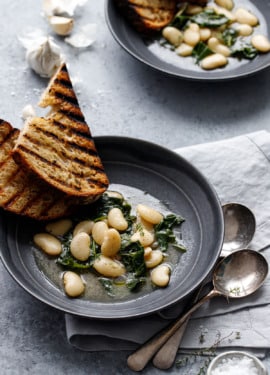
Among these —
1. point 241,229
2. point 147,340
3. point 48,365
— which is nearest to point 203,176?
point 241,229

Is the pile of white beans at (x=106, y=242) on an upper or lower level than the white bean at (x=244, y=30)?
lower

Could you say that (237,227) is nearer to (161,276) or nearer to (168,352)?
(161,276)

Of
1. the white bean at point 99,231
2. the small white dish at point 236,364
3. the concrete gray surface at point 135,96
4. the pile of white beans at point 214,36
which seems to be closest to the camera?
the small white dish at point 236,364

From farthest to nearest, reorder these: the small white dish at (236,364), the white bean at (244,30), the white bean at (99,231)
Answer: the white bean at (244,30) → the white bean at (99,231) → the small white dish at (236,364)

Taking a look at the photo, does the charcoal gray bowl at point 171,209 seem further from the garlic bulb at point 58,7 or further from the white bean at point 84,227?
the garlic bulb at point 58,7

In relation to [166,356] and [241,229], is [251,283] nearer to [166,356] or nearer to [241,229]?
[241,229]

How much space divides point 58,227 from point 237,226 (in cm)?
67

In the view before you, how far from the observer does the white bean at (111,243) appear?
2.36 metres

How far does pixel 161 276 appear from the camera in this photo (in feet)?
7.70

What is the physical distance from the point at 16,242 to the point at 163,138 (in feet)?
3.04

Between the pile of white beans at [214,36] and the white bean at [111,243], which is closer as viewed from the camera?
the white bean at [111,243]

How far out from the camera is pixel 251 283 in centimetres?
246

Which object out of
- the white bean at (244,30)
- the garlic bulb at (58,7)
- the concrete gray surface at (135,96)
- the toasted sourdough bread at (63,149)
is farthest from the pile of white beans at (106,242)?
the garlic bulb at (58,7)

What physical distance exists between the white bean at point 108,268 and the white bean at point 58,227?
0.19 m
